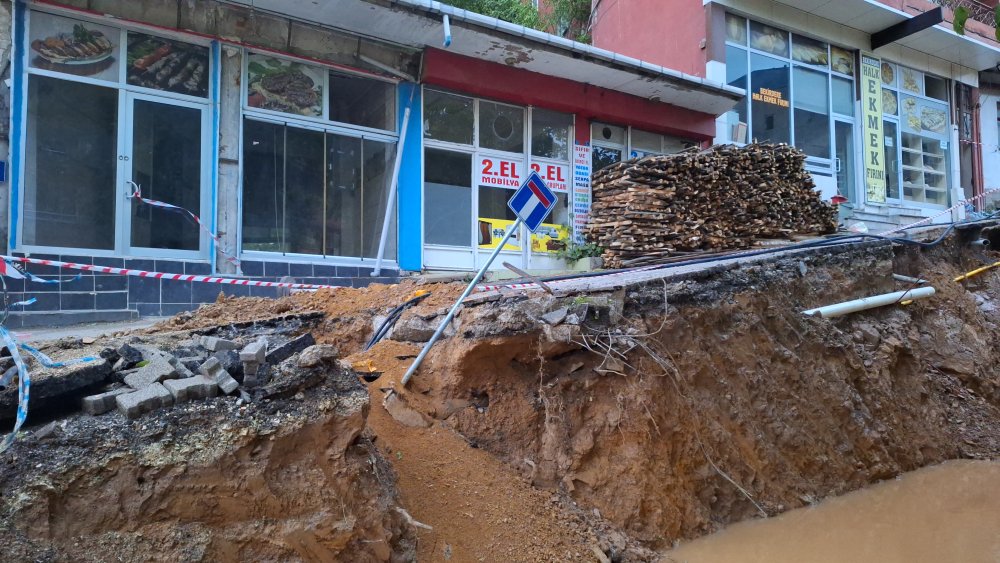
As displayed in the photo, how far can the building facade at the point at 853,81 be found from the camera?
14.1 m

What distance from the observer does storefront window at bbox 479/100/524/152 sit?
11078 millimetres

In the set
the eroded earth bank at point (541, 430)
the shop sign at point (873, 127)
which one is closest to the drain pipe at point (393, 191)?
the eroded earth bank at point (541, 430)

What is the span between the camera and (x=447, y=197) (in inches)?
419

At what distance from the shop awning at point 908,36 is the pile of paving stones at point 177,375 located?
592 inches

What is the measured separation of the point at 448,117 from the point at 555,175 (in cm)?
236

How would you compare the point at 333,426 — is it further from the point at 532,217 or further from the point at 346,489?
the point at 532,217

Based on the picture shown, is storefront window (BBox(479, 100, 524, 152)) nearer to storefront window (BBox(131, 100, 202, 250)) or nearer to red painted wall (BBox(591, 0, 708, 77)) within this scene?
storefront window (BBox(131, 100, 202, 250))

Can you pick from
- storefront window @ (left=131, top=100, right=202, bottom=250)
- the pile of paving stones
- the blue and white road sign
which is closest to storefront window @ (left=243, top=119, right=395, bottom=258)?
storefront window @ (left=131, top=100, right=202, bottom=250)

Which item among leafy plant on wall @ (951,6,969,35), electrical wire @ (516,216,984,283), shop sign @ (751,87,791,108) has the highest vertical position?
shop sign @ (751,87,791,108)

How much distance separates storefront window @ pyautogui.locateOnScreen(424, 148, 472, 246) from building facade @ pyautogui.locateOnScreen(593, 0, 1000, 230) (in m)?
6.35

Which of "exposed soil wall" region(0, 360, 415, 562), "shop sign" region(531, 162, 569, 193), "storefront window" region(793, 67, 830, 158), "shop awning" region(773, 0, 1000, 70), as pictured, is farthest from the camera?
"storefront window" region(793, 67, 830, 158)

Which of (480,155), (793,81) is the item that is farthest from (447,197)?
(793,81)

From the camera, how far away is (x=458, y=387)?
195 inches

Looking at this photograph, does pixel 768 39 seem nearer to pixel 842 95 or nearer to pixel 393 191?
pixel 842 95
